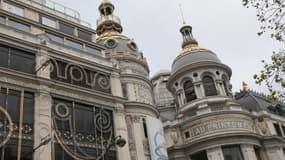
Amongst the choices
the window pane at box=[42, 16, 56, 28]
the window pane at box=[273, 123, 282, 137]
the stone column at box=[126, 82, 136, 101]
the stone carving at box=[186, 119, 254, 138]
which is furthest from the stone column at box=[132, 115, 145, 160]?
the window pane at box=[273, 123, 282, 137]

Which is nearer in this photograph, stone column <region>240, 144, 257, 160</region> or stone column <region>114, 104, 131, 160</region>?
stone column <region>114, 104, 131, 160</region>

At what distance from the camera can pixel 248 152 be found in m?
42.2

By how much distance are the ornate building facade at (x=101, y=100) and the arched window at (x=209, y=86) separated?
154 millimetres

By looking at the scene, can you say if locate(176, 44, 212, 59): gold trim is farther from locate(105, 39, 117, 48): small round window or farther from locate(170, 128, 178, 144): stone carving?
locate(105, 39, 117, 48): small round window

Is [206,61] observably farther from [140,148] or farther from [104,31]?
[140,148]

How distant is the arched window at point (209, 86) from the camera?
4924 cm

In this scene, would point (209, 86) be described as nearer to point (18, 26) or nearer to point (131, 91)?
point (131, 91)

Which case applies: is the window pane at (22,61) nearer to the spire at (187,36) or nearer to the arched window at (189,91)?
the arched window at (189,91)

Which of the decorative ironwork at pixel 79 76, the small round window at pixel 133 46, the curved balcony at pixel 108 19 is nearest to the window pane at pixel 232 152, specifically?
the small round window at pixel 133 46

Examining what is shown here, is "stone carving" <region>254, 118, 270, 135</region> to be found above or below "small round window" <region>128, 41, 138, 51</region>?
below

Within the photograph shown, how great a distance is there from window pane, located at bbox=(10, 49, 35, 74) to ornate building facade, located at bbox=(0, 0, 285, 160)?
0.30 feet

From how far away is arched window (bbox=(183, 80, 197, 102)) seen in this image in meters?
50.3

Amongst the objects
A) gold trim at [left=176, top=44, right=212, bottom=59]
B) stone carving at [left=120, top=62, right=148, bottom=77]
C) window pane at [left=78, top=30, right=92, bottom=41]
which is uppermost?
gold trim at [left=176, top=44, right=212, bottom=59]

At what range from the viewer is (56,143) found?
26.5 meters
